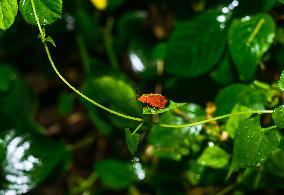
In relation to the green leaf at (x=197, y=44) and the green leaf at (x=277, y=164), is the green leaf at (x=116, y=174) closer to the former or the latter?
the green leaf at (x=197, y=44)

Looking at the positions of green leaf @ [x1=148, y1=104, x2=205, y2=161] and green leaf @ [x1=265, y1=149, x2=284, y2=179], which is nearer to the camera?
green leaf @ [x1=265, y1=149, x2=284, y2=179]

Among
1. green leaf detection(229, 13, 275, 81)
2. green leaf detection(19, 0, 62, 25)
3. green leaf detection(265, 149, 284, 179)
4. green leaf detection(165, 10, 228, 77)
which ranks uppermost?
green leaf detection(19, 0, 62, 25)

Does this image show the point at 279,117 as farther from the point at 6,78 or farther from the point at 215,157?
the point at 6,78

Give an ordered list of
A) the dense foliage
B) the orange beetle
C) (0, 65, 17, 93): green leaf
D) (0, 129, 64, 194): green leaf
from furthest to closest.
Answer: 1. (0, 65, 17, 93): green leaf
2. (0, 129, 64, 194): green leaf
3. the dense foliage
4. the orange beetle

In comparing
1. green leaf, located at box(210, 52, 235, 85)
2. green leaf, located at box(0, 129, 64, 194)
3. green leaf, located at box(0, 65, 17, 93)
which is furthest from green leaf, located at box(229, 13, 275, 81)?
green leaf, located at box(0, 65, 17, 93)

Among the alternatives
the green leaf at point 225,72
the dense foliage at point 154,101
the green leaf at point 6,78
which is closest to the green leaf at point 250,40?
the dense foliage at point 154,101

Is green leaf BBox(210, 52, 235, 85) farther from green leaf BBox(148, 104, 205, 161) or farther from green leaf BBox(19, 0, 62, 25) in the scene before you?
green leaf BBox(19, 0, 62, 25)

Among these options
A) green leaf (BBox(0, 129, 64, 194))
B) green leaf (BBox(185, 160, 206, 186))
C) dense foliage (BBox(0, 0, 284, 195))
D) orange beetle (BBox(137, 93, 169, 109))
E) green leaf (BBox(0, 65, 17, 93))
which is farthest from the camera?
green leaf (BBox(0, 65, 17, 93))
